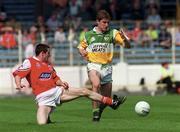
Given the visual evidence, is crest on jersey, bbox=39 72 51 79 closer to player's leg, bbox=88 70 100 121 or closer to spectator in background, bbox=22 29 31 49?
player's leg, bbox=88 70 100 121

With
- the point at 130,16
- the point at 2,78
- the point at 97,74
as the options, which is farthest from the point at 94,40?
the point at 130,16

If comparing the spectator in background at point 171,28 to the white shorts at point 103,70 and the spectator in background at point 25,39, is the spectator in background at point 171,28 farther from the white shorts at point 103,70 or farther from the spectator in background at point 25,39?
the white shorts at point 103,70

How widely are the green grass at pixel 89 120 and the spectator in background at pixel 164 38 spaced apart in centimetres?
1274

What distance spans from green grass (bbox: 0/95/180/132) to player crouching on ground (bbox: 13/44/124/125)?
47 cm

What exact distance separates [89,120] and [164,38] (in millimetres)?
20106

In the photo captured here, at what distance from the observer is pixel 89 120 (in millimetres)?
18734

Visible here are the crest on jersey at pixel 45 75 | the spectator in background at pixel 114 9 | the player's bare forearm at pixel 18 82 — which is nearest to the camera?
the player's bare forearm at pixel 18 82

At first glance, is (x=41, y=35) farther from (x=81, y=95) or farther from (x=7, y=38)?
(x=81, y=95)

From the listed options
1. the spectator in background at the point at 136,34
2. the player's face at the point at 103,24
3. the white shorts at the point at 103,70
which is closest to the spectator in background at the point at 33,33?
the spectator in background at the point at 136,34

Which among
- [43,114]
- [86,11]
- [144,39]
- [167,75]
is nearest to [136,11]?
[86,11]

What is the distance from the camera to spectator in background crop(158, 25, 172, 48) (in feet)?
125

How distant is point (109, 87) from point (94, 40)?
1.16 meters

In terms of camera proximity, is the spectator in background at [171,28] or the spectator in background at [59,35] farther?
the spectator in background at [171,28]

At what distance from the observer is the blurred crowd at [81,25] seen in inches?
1451
